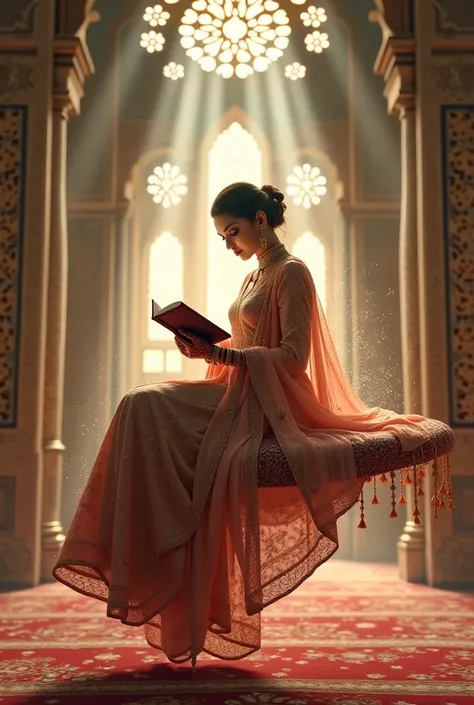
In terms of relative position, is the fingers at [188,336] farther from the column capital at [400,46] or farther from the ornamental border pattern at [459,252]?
the column capital at [400,46]

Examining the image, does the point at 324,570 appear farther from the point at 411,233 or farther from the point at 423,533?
the point at 411,233

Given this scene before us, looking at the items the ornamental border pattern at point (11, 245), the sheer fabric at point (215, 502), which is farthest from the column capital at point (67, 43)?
the sheer fabric at point (215, 502)

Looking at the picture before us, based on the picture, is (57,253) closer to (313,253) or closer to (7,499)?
(7,499)

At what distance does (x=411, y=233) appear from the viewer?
18.2 feet

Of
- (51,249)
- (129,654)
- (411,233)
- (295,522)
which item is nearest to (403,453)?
(295,522)

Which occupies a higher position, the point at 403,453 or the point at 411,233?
the point at 411,233

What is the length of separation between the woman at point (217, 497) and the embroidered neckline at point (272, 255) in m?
0.11

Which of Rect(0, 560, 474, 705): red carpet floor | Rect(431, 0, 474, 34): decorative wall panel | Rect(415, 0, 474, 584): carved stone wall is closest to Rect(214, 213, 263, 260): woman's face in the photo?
Rect(0, 560, 474, 705): red carpet floor

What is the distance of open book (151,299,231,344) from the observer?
2566mm

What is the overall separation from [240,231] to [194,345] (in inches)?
21.6

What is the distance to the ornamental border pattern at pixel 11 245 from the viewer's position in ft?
17.1

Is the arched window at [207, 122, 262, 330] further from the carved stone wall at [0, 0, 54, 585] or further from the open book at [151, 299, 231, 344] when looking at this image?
the open book at [151, 299, 231, 344]

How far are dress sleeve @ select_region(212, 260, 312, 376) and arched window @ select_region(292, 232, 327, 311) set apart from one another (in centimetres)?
393

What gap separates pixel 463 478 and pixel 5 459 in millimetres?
2829
